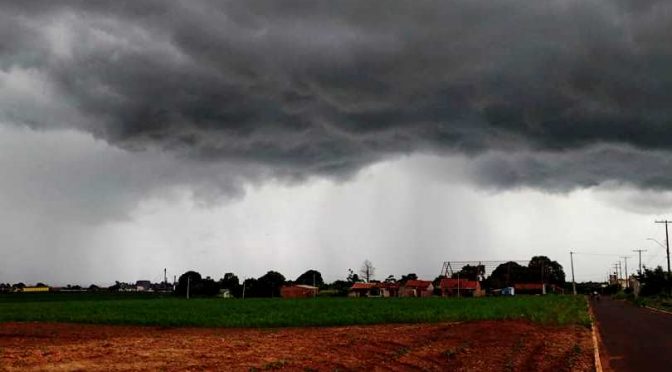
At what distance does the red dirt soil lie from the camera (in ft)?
58.7

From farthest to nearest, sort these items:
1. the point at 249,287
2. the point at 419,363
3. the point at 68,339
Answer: the point at 249,287
the point at 68,339
the point at 419,363

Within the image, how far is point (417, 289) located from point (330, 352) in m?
131

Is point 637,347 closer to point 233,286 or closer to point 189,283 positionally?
point 233,286

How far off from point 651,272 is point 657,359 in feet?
321

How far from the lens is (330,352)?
2075 centimetres

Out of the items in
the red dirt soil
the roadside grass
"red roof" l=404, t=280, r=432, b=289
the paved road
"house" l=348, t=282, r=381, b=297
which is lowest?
"house" l=348, t=282, r=381, b=297

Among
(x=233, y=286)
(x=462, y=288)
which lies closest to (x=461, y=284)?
(x=462, y=288)

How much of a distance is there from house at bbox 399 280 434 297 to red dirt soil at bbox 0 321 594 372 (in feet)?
380

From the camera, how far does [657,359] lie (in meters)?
20.9

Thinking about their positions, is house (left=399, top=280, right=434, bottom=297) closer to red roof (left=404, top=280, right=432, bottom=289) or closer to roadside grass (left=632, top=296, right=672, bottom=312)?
red roof (left=404, top=280, right=432, bottom=289)

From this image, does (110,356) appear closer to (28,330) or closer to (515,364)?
(515,364)

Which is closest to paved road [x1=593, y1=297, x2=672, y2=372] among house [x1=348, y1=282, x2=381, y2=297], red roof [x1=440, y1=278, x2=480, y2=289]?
red roof [x1=440, y1=278, x2=480, y2=289]

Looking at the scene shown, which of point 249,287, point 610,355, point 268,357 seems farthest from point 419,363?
point 249,287

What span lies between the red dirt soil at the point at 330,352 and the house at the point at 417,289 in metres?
116
